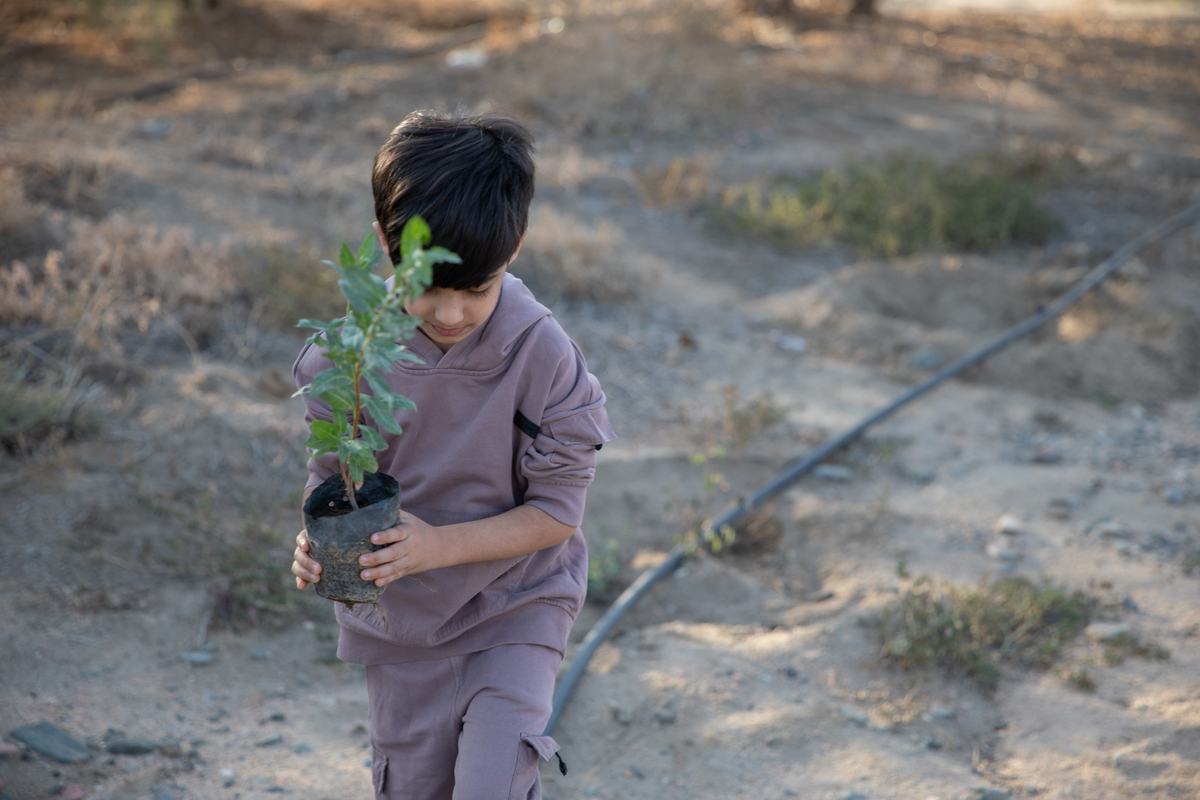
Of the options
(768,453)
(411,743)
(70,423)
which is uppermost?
(411,743)

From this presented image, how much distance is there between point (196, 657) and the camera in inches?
110

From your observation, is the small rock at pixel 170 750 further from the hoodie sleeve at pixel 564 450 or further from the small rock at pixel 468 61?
the small rock at pixel 468 61

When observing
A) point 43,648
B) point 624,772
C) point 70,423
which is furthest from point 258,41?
point 624,772


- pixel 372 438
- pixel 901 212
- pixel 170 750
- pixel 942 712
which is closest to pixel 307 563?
pixel 372 438

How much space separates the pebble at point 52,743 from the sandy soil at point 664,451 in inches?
1.4

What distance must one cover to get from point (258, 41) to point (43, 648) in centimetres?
988

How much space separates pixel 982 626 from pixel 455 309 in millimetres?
2268

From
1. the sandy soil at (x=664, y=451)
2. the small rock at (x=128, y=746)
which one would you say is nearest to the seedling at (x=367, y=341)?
the sandy soil at (x=664, y=451)

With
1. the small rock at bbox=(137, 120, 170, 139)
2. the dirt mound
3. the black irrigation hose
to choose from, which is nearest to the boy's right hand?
the black irrigation hose

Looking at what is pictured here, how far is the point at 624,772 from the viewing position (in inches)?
98.1

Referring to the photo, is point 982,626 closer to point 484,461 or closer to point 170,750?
point 484,461

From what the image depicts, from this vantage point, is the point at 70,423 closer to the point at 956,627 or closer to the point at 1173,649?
the point at 956,627

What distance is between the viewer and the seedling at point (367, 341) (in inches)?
46.1

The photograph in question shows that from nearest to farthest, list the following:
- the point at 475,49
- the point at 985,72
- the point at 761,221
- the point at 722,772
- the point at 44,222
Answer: the point at 722,772
the point at 44,222
the point at 761,221
the point at 475,49
the point at 985,72
